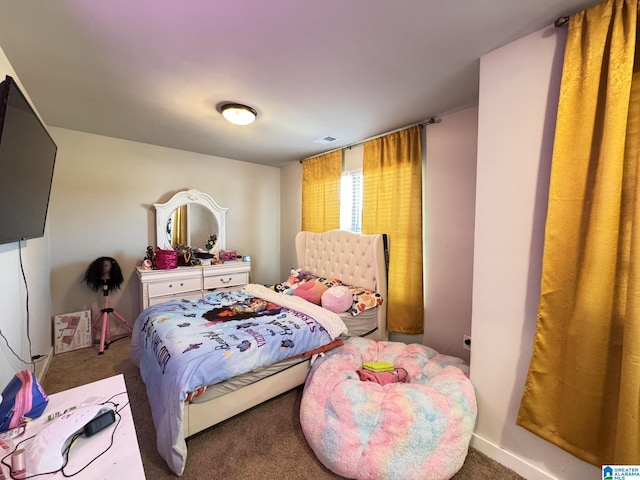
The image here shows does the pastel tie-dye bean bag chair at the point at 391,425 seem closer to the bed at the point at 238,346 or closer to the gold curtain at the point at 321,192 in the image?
the bed at the point at 238,346

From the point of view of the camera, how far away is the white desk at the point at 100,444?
78 cm

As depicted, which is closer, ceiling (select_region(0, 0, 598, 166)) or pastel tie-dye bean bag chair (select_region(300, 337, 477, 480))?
ceiling (select_region(0, 0, 598, 166))

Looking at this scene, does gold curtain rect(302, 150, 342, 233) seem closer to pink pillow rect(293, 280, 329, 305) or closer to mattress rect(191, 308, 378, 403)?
pink pillow rect(293, 280, 329, 305)

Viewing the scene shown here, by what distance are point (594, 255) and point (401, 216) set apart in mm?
1617

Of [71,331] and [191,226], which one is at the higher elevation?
[191,226]

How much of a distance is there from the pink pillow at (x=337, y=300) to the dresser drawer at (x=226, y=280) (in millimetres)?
1677

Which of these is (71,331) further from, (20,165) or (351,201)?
(351,201)

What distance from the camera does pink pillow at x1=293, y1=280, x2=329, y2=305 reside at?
9.00ft

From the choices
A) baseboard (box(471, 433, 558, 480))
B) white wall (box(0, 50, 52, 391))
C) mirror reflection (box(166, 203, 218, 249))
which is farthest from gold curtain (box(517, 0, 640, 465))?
mirror reflection (box(166, 203, 218, 249))

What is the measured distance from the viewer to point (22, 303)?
6.01ft

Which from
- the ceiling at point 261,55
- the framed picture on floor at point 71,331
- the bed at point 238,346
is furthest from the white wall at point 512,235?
the framed picture on floor at point 71,331

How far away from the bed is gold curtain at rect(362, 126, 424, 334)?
5.1 inches

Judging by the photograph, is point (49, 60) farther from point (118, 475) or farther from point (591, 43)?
point (591, 43)

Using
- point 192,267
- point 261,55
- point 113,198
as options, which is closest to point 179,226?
point 192,267
